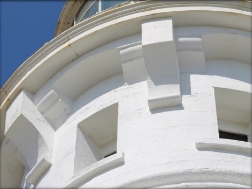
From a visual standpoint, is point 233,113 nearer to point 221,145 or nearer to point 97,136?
point 221,145

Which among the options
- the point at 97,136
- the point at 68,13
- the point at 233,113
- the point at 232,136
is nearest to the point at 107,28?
the point at 97,136

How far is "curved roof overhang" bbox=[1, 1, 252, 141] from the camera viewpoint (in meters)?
11.5

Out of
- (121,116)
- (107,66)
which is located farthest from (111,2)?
(121,116)

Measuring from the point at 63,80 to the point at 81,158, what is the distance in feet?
4.39

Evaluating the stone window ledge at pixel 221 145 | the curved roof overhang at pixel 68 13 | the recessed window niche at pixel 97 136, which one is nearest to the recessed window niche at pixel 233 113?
the stone window ledge at pixel 221 145

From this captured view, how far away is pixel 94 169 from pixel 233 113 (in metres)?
2.14

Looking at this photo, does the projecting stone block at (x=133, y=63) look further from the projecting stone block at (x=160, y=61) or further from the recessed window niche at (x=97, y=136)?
the recessed window niche at (x=97, y=136)

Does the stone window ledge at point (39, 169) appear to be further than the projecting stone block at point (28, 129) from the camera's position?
No

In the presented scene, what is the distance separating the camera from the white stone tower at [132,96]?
10.4 metres

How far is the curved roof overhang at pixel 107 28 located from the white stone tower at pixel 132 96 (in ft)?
0.04

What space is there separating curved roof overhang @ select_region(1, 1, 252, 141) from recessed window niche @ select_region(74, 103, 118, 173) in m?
0.96

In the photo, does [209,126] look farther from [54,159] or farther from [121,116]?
[54,159]

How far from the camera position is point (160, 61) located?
440 inches

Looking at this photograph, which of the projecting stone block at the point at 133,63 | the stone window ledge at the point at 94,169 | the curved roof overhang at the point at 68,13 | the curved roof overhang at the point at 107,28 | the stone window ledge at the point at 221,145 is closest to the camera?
the stone window ledge at the point at 221,145
